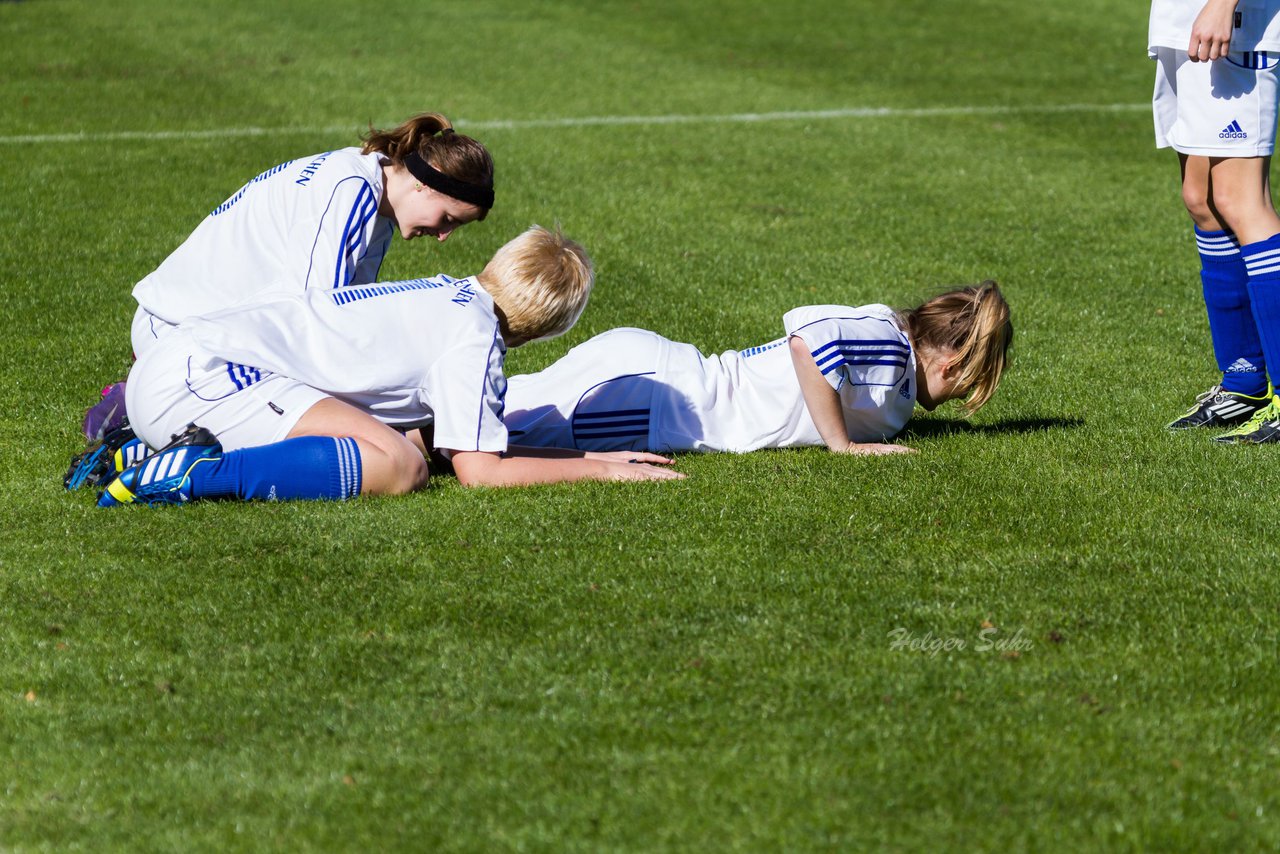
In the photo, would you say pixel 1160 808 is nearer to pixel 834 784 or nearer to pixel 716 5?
pixel 834 784

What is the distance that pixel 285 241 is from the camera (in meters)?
5.30

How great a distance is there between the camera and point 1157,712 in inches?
131

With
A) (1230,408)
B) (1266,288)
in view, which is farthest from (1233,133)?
(1230,408)

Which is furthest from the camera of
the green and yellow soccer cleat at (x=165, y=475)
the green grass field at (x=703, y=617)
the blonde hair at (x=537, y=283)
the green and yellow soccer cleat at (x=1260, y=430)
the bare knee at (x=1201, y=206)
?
the bare knee at (x=1201, y=206)

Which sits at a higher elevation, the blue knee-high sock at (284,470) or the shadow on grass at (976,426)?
the blue knee-high sock at (284,470)

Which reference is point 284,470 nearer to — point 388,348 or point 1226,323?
point 388,348

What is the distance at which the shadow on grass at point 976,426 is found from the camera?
18.6 ft

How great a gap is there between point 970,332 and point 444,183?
6.21 ft

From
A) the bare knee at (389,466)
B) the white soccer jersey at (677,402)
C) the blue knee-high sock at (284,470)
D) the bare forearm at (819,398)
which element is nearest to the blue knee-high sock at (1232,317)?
the white soccer jersey at (677,402)

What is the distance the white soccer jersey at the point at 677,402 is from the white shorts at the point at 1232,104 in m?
1.29

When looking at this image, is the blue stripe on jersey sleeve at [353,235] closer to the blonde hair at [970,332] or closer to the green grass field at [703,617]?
the green grass field at [703,617]

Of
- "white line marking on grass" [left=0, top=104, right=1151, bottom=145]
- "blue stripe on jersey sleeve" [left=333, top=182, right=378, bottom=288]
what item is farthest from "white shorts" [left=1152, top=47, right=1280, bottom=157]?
"white line marking on grass" [left=0, top=104, right=1151, bottom=145]

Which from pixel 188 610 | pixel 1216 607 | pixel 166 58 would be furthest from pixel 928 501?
pixel 166 58

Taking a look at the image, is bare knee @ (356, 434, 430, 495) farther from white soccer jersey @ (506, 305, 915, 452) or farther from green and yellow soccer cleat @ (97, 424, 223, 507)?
white soccer jersey @ (506, 305, 915, 452)
